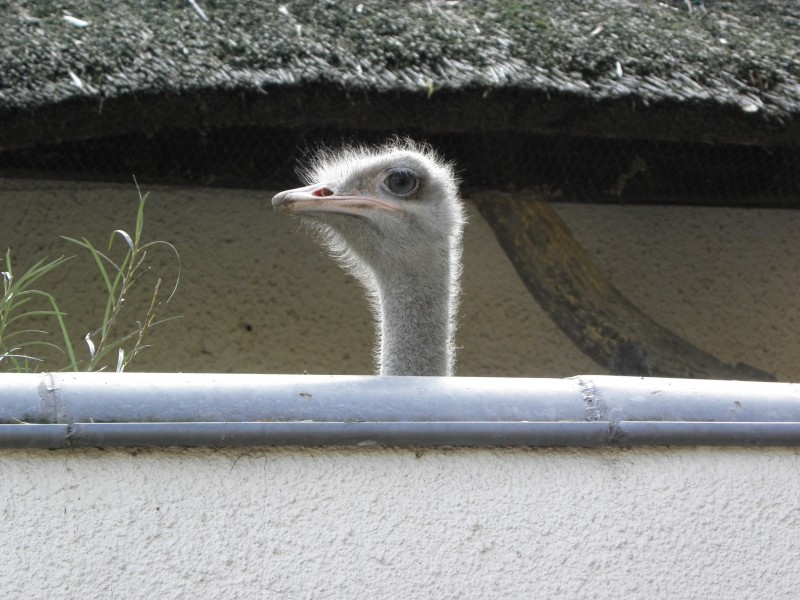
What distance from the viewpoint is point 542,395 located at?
181 centimetres

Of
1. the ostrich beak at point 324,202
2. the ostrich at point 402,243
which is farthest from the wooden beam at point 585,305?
the ostrich beak at point 324,202

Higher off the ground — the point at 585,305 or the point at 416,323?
the point at 416,323

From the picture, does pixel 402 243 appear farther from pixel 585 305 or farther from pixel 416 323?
pixel 585 305

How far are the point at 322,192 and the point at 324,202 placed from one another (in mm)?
40

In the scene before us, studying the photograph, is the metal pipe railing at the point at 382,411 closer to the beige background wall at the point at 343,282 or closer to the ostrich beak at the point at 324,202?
the ostrich beak at the point at 324,202

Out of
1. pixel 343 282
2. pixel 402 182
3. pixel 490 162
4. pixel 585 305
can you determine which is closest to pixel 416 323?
pixel 402 182

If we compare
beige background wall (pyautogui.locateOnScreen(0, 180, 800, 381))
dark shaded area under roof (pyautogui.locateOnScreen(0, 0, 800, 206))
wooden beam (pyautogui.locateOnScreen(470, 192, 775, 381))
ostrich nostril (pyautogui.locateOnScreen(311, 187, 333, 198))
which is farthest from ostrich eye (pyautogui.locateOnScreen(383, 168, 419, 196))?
beige background wall (pyautogui.locateOnScreen(0, 180, 800, 381))

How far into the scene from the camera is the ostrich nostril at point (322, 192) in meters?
2.69

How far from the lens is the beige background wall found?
4652mm

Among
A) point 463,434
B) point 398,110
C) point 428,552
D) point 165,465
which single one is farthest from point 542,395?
point 398,110

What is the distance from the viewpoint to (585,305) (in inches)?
176

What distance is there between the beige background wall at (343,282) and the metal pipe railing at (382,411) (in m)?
2.98

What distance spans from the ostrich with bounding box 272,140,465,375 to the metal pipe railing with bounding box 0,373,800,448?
37.5 inches

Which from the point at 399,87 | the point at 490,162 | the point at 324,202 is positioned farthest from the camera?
the point at 490,162
